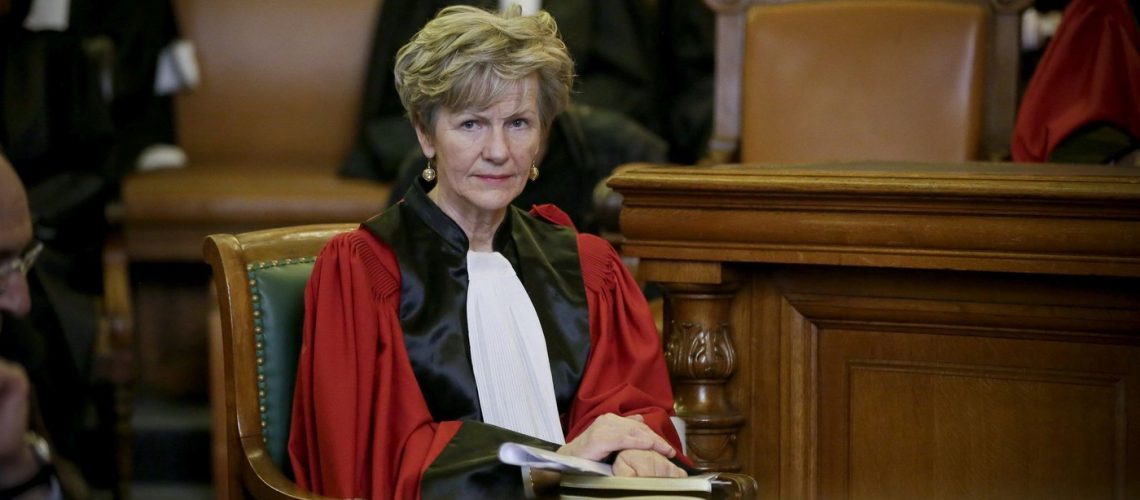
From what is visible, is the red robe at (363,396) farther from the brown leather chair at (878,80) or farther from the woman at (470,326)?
the brown leather chair at (878,80)

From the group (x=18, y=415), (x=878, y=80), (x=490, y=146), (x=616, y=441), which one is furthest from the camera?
(x=878, y=80)

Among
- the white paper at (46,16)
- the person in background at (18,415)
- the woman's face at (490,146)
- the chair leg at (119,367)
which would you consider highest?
the white paper at (46,16)

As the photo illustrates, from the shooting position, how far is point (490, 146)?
2195 millimetres

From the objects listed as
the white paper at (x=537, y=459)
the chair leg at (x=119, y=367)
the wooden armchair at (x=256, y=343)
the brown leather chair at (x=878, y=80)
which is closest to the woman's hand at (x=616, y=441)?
the white paper at (x=537, y=459)

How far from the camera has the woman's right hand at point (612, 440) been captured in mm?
2082

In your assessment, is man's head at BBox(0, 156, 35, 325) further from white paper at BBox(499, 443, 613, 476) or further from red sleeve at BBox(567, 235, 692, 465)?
red sleeve at BBox(567, 235, 692, 465)

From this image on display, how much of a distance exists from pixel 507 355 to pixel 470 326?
7 centimetres

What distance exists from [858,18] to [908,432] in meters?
1.69

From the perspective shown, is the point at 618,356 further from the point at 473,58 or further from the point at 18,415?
the point at 18,415

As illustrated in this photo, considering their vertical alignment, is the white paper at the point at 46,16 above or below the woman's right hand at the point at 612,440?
above

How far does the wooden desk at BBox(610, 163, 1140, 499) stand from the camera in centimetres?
216

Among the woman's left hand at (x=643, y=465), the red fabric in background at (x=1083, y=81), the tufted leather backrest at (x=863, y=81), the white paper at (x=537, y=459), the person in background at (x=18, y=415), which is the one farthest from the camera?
the tufted leather backrest at (x=863, y=81)

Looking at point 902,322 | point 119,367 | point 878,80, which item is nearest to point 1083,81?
point 878,80

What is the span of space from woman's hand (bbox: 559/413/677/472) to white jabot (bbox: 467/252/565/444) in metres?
0.10
